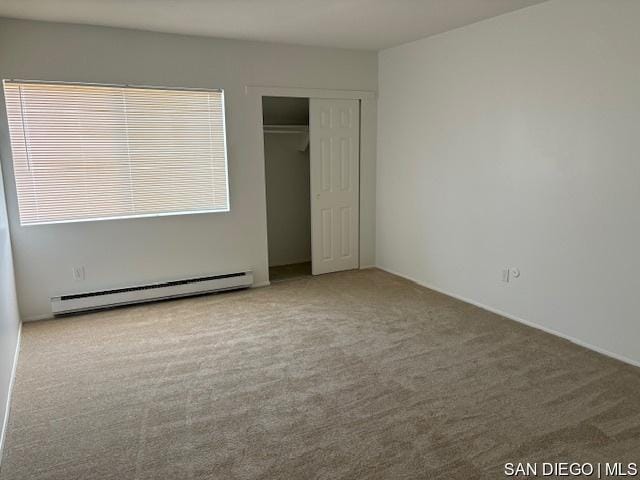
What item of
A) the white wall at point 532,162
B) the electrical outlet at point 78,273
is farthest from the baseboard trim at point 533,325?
the electrical outlet at point 78,273

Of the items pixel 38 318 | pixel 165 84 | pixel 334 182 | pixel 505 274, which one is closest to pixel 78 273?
pixel 38 318

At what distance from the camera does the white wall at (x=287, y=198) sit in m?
5.68

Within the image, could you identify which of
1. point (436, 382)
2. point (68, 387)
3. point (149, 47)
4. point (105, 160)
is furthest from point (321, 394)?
point (149, 47)

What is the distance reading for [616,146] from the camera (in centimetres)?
305

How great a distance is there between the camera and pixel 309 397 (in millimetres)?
2725

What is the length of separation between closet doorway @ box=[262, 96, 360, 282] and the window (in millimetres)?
1038

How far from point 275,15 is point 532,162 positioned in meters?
2.32

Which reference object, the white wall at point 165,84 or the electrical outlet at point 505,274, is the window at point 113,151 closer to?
the white wall at point 165,84

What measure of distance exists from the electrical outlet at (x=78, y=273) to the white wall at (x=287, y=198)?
2246mm

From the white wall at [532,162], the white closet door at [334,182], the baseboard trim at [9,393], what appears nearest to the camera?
the baseboard trim at [9,393]

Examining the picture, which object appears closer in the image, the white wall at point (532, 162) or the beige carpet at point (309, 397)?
the beige carpet at point (309, 397)

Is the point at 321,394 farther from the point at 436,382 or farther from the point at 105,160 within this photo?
the point at 105,160

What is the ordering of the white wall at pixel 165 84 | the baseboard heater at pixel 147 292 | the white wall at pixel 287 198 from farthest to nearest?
1. the white wall at pixel 287 198
2. the baseboard heater at pixel 147 292
3. the white wall at pixel 165 84

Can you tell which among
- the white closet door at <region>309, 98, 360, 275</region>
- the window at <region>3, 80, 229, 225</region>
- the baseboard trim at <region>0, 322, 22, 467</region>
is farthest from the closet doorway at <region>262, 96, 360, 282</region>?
the baseboard trim at <region>0, 322, 22, 467</region>
